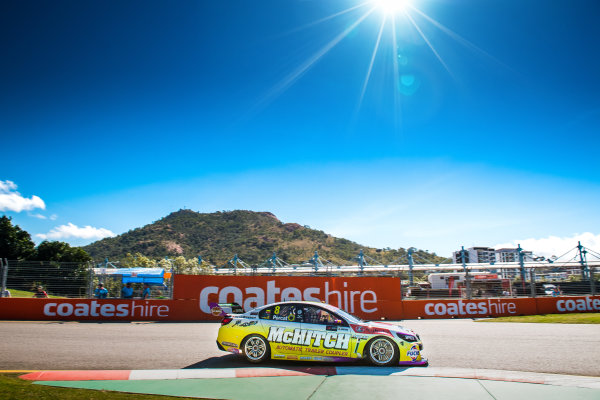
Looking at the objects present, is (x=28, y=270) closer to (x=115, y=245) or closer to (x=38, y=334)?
(x=38, y=334)

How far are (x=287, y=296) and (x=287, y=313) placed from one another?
10.0 m

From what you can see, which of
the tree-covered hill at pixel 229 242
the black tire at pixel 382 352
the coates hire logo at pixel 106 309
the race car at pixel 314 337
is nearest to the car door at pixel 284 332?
the race car at pixel 314 337

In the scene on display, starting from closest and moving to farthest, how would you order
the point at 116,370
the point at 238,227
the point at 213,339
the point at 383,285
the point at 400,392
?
the point at 400,392 < the point at 116,370 < the point at 213,339 < the point at 383,285 < the point at 238,227

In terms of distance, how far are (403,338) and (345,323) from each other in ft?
3.83


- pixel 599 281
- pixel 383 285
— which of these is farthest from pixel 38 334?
pixel 599 281

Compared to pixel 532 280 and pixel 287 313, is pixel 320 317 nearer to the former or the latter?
pixel 287 313

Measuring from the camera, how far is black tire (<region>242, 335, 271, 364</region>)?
7820 mm

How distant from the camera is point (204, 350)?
30.5 feet

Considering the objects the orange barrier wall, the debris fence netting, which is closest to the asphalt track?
the orange barrier wall

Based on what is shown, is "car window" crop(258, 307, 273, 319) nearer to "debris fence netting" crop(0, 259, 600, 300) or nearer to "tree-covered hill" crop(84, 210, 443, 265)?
"debris fence netting" crop(0, 259, 600, 300)

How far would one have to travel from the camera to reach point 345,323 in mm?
7746

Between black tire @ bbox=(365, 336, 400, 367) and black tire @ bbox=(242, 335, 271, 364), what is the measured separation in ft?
6.74

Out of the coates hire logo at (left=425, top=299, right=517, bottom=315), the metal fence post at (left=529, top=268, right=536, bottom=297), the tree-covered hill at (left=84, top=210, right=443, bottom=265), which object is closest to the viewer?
the coates hire logo at (left=425, top=299, right=517, bottom=315)

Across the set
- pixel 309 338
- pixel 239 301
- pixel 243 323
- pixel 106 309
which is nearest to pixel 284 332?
pixel 309 338
